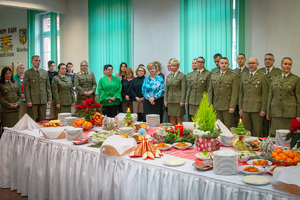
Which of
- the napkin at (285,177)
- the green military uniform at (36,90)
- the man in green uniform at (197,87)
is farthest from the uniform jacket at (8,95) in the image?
the napkin at (285,177)

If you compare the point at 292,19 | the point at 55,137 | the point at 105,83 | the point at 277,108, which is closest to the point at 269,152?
the point at 55,137

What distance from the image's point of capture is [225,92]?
511 cm

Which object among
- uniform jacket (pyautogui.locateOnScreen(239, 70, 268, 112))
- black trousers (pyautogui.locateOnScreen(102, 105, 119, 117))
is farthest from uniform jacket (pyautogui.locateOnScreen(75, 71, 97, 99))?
uniform jacket (pyautogui.locateOnScreen(239, 70, 268, 112))

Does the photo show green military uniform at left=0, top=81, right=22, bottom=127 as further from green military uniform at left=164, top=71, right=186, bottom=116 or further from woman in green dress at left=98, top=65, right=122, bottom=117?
green military uniform at left=164, top=71, right=186, bottom=116

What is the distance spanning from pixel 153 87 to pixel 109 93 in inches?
40.2

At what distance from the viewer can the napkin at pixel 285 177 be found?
1683mm

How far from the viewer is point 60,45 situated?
1007cm

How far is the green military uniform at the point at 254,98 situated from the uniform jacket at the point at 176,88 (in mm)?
1084

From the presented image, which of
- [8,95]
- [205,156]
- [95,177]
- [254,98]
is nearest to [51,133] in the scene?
[95,177]

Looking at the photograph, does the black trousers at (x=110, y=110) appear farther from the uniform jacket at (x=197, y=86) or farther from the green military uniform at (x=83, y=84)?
the uniform jacket at (x=197, y=86)

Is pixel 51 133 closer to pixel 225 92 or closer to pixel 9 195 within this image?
pixel 9 195

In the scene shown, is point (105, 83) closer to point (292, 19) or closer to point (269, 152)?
point (292, 19)

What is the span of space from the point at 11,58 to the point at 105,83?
7026 millimetres

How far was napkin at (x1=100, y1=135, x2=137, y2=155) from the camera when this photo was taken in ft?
8.29
